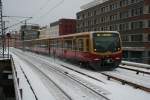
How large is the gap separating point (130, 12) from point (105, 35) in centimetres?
4009

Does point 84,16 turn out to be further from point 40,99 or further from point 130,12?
point 40,99

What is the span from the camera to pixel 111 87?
14883 mm

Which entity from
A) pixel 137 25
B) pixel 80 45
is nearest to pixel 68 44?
pixel 80 45

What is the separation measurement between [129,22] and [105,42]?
4025 centimetres

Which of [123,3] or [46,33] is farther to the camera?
[46,33]

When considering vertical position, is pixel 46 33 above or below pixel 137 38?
above

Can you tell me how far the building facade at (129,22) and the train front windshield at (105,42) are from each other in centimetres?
3015

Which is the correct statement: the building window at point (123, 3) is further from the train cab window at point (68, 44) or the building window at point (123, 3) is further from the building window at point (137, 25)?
the train cab window at point (68, 44)

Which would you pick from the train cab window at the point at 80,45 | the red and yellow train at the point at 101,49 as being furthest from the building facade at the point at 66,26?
the red and yellow train at the point at 101,49

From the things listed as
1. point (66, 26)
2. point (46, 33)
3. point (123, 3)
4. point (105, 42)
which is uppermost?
point (123, 3)

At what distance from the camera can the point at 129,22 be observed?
61281 mm

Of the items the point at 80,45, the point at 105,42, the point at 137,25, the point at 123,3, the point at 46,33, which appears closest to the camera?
the point at 105,42

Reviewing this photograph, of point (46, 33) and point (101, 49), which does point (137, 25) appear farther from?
point (46, 33)

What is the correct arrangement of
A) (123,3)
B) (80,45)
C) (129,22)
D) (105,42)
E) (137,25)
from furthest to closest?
(123,3), (129,22), (137,25), (80,45), (105,42)
